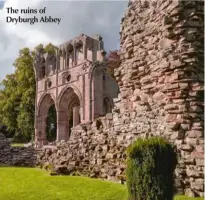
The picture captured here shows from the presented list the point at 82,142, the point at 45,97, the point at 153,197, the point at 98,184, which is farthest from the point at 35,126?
the point at 153,197

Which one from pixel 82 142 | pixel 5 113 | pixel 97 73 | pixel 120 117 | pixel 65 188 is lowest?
pixel 65 188

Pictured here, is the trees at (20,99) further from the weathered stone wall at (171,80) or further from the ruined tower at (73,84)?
the weathered stone wall at (171,80)

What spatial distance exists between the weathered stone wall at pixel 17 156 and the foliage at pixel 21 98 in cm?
1675

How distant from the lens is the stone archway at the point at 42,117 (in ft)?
92.6

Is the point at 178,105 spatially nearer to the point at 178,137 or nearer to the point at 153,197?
the point at 178,137

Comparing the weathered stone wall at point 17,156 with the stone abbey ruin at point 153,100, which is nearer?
the stone abbey ruin at point 153,100

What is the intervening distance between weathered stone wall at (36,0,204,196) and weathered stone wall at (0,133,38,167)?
4.50 meters

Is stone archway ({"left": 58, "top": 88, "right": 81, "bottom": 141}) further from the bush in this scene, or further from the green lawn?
the bush

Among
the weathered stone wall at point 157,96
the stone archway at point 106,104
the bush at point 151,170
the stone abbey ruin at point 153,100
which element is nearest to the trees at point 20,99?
the stone archway at point 106,104

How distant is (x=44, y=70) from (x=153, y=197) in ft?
90.4

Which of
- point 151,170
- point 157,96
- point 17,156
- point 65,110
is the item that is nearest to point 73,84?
point 65,110

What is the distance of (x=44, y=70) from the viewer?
3083cm

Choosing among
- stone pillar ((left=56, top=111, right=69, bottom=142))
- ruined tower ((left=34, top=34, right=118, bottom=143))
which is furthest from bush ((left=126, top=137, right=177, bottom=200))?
stone pillar ((left=56, top=111, right=69, bottom=142))

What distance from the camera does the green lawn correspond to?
5852 mm
